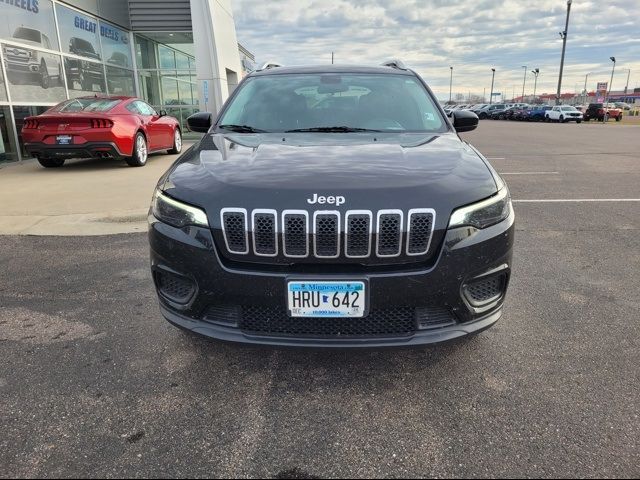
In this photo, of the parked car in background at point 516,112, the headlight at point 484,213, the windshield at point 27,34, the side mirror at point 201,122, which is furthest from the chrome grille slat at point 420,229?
the parked car in background at point 516,112

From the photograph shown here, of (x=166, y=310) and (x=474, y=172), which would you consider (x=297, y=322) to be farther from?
(x=474, y=172)

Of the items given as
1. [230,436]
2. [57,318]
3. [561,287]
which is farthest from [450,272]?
[57,318]

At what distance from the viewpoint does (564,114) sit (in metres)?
39.9

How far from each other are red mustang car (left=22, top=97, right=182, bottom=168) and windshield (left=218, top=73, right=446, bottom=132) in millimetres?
6132

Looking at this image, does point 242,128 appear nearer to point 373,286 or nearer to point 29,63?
point 373,286

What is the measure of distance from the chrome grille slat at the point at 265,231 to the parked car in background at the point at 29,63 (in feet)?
35.9

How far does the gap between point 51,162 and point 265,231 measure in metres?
9.95

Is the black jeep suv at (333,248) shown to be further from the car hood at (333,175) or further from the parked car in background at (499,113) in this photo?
the parked car in background at (499,113)

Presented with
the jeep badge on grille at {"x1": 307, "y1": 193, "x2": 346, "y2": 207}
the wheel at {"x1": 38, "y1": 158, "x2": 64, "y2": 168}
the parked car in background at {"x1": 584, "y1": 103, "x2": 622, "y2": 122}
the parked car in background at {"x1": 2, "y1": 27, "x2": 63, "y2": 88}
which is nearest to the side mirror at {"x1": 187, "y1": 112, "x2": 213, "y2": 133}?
the jeep badge on grille at {"x1": 307, "y1": 193, "x2": 346, "y2": 207}

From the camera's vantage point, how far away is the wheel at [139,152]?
10.1 meters

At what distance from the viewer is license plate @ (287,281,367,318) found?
221cm

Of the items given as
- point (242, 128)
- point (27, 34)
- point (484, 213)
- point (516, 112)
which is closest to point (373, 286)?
point (484, 213)

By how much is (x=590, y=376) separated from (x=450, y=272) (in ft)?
3.44

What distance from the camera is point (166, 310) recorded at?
8.45 ft
